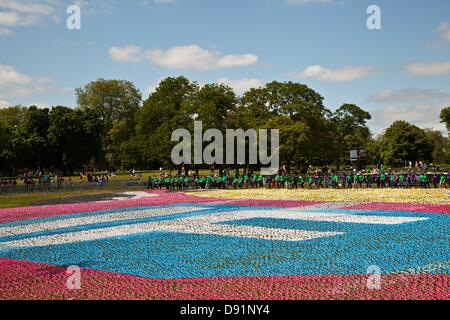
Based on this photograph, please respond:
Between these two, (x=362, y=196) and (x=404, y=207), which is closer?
(x=404, y=207)

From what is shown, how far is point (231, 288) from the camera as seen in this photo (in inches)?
458

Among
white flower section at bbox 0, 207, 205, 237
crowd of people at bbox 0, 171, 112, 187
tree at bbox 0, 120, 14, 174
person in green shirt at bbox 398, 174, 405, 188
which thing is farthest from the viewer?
tree at bbox 0, 120, 14, 174

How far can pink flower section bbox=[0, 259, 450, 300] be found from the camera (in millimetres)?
10750

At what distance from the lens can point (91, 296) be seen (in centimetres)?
1116

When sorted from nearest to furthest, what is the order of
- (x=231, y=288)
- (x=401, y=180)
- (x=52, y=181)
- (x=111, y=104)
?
(x=231, y=288), (x=401, y=180), (x=52, y=181), (x=111, y=104)

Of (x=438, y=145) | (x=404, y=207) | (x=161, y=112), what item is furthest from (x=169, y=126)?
(x=438, y=145)

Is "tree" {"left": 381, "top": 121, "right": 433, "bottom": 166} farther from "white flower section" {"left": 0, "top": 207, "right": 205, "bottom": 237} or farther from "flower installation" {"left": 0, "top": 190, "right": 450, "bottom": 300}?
"white flower section" {"left": 0, "top": 207, "right": 205, "bottom": 237}

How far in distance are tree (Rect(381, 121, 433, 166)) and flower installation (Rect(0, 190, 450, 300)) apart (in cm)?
7298

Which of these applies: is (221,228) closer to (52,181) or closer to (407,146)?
(52,181)

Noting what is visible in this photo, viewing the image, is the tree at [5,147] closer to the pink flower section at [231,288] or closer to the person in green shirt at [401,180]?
the person in green shirt at [401,180]

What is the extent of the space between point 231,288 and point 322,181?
1483 inches

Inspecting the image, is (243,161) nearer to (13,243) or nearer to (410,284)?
(13,243)

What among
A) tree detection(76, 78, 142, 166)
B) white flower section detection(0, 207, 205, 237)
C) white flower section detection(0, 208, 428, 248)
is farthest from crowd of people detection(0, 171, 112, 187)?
tree detection(76, 78, 142, 166)

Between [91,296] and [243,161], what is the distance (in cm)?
5619
